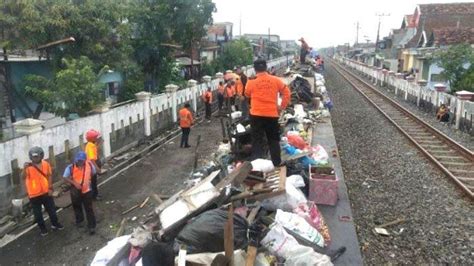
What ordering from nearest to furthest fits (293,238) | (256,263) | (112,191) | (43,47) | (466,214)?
(256,263)
(293,238)
(466,214)
(112,191)
(43,47)

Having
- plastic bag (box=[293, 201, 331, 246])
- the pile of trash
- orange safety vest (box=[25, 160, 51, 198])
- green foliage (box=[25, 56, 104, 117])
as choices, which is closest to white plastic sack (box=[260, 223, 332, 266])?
the pile of trash

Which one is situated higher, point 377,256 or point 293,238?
point 293,238

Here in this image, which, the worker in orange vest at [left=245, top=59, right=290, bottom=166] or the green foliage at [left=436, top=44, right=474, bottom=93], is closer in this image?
the worker in orange vest at [left=245, top=59, right=290, bottom=166]

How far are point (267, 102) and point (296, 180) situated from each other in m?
1.29

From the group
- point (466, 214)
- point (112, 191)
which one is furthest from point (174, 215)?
point (466, 214)

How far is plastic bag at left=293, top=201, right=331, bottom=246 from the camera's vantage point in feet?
15.7

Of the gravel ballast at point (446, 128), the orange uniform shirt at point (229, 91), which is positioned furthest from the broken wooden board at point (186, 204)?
the orange uniform shirt at point (229, 91)

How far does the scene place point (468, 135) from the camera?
1360cm

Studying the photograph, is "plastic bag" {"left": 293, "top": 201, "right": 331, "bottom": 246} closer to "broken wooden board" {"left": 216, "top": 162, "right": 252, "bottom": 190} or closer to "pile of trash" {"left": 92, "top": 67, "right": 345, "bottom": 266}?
"pile of trash" {"left": 92, "top": 67, "right": 345, "bottom": 266}

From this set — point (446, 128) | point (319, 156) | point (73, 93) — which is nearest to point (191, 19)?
point (73, 93)

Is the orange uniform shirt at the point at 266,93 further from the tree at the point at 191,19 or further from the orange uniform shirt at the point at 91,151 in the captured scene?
the tree at the point at 191,19

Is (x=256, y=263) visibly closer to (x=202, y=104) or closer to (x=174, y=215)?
(x=174, y=215)

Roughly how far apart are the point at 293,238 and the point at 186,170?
6456mm

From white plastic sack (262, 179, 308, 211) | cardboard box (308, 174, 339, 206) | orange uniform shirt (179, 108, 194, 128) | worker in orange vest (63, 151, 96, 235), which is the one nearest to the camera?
white plastic sack (262, 179, 308, 211)
